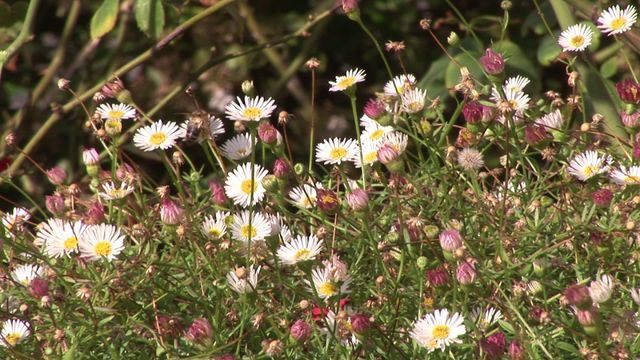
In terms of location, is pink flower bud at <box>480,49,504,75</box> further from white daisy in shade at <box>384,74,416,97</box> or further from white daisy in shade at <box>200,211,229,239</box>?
white daisy in shade at <box>200,211,229,239</box>

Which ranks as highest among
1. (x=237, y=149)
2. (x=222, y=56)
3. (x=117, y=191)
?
(x=222, y=56)

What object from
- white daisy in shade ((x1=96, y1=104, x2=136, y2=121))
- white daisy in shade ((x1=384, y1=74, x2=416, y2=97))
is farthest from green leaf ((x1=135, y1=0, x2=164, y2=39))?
white daisy in shade ((x1=384, y1=74, x2=416, y2=97))

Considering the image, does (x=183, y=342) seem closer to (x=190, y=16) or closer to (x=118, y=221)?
(x=118, y=221)

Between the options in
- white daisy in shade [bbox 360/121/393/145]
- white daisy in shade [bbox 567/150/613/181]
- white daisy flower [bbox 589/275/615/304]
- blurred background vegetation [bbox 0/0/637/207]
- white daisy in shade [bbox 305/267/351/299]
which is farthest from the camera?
blurred background vegetation [bbox 0/0/637/207]

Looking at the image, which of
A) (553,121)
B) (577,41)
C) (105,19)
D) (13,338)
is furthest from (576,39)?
(105,19)

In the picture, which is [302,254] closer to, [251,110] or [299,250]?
[299,250]

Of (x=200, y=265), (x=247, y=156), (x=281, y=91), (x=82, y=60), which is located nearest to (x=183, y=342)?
(x=200, y=265)

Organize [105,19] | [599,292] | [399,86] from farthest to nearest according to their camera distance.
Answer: [105,19], [399,86], [599,292]
